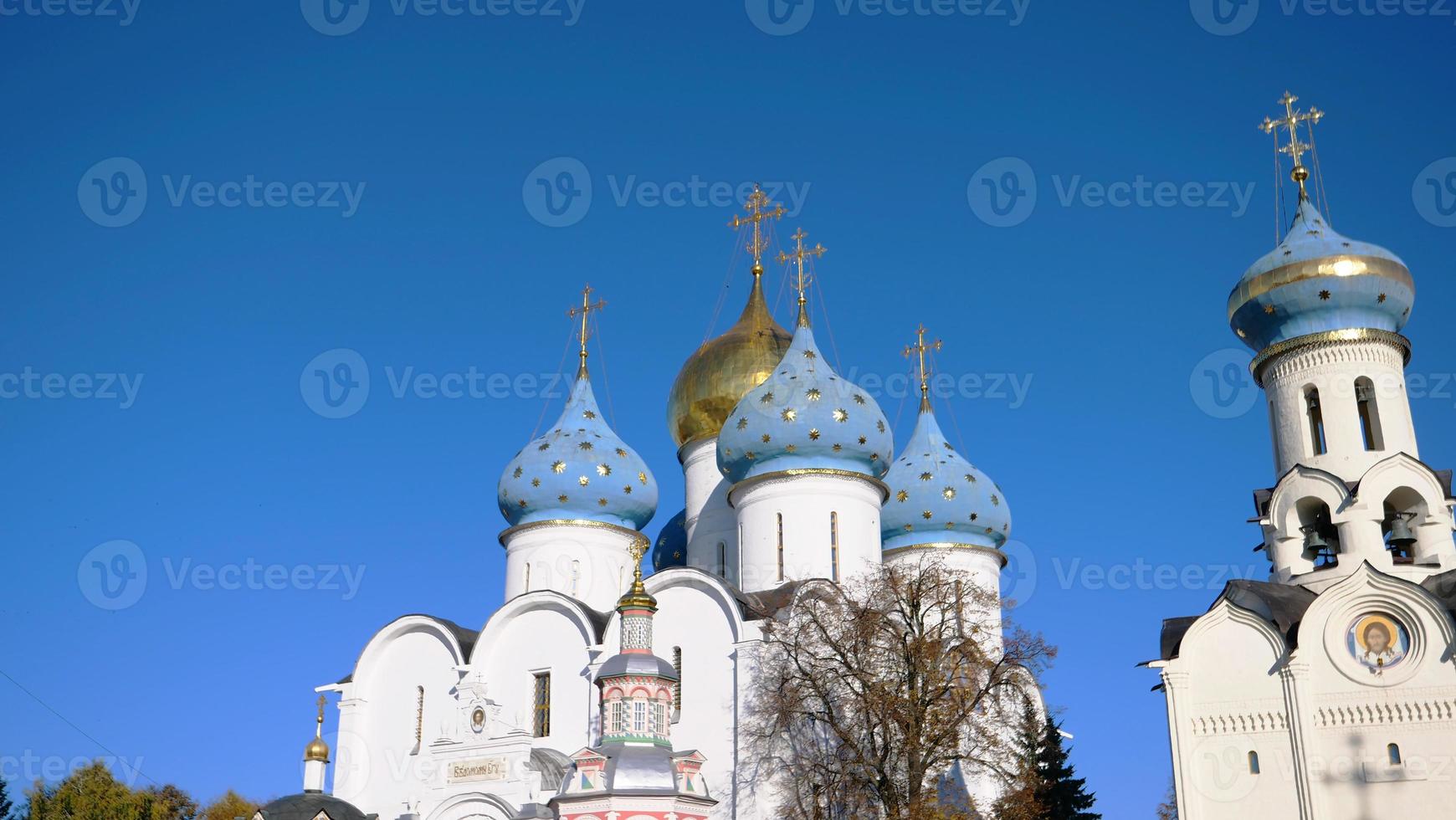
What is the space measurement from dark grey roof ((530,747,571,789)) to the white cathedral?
33 mm

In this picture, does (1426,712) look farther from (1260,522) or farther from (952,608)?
(952,608)

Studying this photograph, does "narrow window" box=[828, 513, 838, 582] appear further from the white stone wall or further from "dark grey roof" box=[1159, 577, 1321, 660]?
"dark grey roof" box=[1159, 577, 1321, 660]

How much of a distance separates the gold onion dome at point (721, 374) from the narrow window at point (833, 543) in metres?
4.11

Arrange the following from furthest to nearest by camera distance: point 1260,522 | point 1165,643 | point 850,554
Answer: point 850,554, point 1260,522, point 1165,643

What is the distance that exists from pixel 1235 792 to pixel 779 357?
40.7 ft

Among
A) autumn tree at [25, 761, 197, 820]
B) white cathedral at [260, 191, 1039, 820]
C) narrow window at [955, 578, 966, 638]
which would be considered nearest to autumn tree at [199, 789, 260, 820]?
autumn tree at [25, 761, 197, 820]

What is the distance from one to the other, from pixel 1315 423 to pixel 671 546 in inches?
505

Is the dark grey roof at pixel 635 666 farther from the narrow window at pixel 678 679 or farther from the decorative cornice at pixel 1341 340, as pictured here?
the decorative cornice at pixel 1341 340

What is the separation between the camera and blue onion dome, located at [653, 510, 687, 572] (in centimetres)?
2839

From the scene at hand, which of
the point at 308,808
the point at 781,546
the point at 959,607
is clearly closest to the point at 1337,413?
the point at 959,607

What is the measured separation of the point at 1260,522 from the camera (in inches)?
794

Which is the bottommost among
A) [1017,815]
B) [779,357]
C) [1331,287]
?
[1017,815]

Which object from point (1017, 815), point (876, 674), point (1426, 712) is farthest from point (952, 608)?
point (1426, 712)

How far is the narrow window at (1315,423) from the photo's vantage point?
66.5 ft
